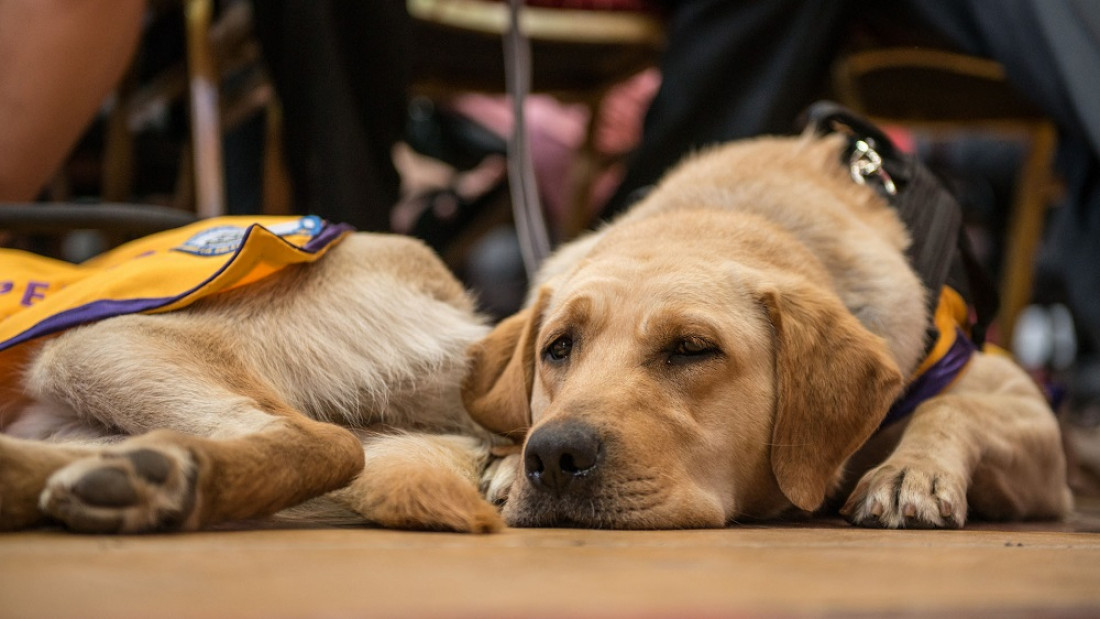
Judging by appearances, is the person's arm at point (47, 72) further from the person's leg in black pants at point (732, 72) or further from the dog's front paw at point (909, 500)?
the dog's front paw at point (909, 500)

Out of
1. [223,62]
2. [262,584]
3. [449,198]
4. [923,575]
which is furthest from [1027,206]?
[262,584]

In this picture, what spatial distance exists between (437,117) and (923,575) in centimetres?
489

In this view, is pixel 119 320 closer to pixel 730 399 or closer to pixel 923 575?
pixel 730 399

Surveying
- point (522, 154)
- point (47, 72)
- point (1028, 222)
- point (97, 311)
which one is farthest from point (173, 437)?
point (1028, 222)

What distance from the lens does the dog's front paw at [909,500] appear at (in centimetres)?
183

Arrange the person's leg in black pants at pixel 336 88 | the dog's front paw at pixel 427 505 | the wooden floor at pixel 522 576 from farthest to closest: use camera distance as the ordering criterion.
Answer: the person's leg in black pants at pixel 336 88
the dog's front paw at pixel 427 505
the wooden floor at pixel 522 576

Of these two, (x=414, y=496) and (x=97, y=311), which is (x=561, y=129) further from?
(x=414, y=496)

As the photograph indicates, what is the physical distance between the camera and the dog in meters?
1.35

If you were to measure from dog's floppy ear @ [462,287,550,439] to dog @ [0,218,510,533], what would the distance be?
0.04m

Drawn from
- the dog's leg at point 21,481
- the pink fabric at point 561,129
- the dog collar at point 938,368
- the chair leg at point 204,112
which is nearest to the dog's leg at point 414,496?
the dog's leg at point 21,481

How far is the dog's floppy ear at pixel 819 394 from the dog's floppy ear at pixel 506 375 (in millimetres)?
521

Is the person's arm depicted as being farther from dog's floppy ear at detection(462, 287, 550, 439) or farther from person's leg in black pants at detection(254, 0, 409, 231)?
dog's floppy ear at detection(462, 287, 550, 439)

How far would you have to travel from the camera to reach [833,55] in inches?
145

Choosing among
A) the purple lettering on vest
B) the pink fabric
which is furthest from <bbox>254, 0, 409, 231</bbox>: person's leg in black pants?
the pink fabric
